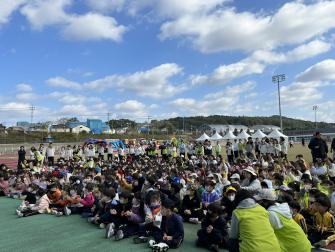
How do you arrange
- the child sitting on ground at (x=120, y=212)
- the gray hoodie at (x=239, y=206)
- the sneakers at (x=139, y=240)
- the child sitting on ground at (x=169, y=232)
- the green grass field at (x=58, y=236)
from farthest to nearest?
the child sitting on ground at (x=120, y=212) < the sneakers at (x=139, y=240) < the green grass field at (x=58, y=236) < the child sitting on ground at (x=169, y=232) < the gray hoodie at (x=239, y=206)

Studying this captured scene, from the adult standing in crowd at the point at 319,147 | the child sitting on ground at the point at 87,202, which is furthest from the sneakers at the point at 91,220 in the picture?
the adult standing in crowd at the point at 319,147

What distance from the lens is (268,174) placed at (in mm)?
9797

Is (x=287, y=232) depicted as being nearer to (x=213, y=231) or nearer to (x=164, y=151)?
(x=213, y=231)

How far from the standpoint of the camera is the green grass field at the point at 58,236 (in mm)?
6516

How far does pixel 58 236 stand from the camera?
738 centimetres

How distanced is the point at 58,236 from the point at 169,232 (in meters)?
2.58

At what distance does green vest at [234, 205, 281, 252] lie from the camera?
411cm

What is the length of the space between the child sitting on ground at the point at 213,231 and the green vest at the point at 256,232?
6.32 ft

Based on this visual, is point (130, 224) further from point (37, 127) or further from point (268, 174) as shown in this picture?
point (37, 127)

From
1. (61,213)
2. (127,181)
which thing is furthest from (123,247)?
(127,181)

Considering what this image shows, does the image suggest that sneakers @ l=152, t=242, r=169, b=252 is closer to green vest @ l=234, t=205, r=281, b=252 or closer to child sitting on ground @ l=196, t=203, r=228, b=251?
child sitting on ground @ l=196, t=203, r=228, b=251

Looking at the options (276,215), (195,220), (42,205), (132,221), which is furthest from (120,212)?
(276,215)

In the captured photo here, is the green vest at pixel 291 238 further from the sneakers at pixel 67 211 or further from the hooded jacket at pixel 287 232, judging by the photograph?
the sneakers at pixel 67 211

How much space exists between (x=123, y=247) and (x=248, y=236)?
3.03 meters
